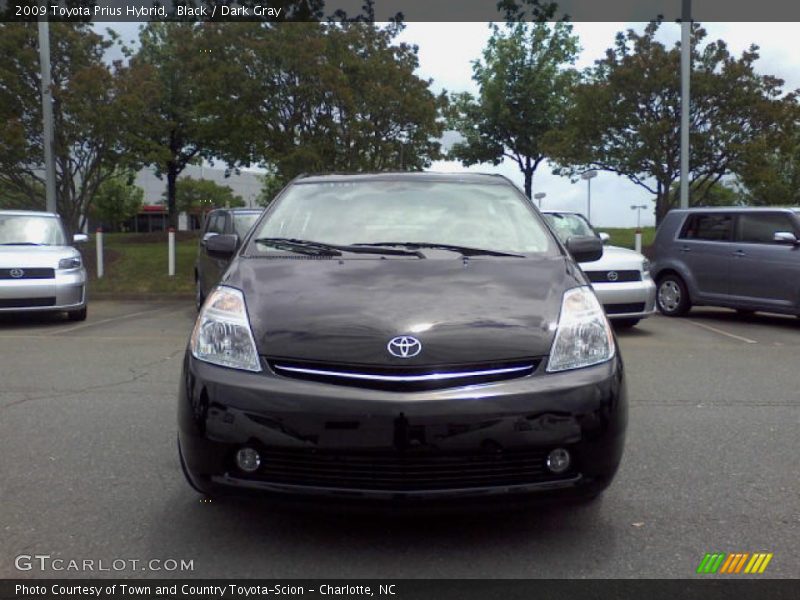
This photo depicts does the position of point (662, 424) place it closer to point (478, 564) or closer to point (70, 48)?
point (478, 564)

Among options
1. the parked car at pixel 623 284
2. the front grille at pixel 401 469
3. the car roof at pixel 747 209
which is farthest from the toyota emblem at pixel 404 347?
the car roof at pixel 747 209

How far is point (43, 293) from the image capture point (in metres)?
10.5

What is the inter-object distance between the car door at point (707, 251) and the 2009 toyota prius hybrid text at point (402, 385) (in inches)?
331

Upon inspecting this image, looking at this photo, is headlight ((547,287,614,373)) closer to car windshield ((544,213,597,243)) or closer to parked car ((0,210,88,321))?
car windshield ((544,213,597,243))

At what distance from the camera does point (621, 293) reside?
9734 mm

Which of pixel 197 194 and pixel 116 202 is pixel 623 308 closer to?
pixel 116 202

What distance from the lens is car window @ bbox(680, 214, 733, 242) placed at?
11195 mm

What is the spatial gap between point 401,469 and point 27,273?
9.23m

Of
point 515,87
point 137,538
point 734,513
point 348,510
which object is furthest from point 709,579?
point 515,87

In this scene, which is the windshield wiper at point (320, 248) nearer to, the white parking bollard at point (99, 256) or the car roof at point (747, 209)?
the car roof at point (747, 209)

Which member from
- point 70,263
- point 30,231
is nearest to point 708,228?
point 70,263

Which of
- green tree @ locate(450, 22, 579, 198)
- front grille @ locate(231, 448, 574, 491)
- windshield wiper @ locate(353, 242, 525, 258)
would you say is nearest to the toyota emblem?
front grille @ locate(231, 448, 574, 491)

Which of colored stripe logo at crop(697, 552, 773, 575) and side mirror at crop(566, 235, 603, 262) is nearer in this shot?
colored stripe logo at crop(697, 552, 773, 575)

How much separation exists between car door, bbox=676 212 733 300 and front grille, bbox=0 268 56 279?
927cm
